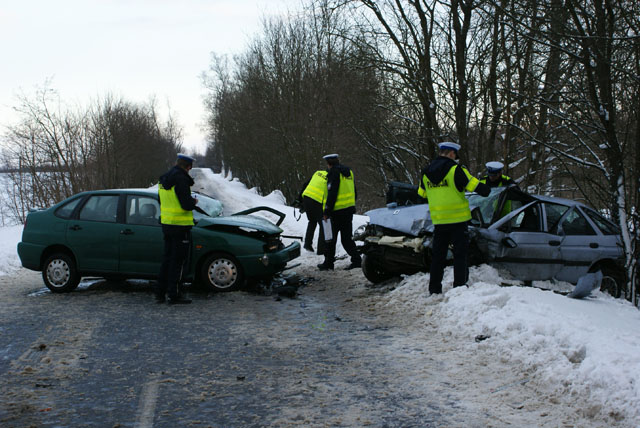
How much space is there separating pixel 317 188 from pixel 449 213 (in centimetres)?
478

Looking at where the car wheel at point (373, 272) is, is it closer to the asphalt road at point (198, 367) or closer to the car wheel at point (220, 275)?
the asphalt road at point (198, 367)

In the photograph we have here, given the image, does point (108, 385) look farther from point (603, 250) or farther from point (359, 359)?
point (603, 250)

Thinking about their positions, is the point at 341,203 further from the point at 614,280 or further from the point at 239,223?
the point at 614,280

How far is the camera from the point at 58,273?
847 cm

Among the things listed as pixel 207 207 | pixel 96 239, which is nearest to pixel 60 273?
pixel 96 239

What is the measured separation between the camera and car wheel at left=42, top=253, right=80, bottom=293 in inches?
332

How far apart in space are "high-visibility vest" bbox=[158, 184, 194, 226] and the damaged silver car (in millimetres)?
2593

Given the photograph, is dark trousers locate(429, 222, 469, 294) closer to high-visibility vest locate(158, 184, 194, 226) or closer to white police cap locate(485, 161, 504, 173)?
white police cap locate(485, 161, 504, 173)

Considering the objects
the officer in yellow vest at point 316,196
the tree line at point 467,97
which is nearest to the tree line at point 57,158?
the tree line at point 467,97

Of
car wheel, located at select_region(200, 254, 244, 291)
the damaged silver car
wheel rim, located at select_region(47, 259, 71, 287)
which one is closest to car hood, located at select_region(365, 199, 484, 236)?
the damaged silver car

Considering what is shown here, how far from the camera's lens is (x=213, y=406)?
3.88 metres

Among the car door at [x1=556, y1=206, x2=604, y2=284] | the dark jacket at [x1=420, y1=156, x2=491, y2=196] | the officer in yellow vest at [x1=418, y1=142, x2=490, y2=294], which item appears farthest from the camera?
the car door at [x1=556, y1=206, x2=604, y2=284]

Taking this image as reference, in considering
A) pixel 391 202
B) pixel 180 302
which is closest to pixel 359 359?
pixel 180 302

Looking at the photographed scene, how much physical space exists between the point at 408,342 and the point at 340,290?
10.2ft
